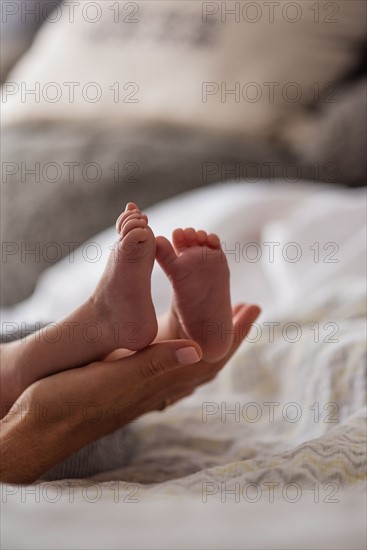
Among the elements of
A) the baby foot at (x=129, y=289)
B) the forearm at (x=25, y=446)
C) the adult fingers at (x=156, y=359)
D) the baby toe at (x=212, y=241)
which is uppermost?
the baby toe at (x=212, y=241)

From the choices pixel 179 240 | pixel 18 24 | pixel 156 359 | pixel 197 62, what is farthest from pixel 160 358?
pixel 18 24

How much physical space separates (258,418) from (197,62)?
84 cm

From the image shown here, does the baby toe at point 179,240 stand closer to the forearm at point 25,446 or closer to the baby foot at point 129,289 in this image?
the baby foot at point 129,289

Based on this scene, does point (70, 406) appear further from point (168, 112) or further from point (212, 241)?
point (168, 112)

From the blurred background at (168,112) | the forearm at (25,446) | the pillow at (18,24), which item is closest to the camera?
the forearm at (25,446)

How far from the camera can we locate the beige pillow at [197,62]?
130 cm

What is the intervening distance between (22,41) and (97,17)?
500mm

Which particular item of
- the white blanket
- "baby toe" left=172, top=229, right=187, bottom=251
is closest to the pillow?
the white blanket

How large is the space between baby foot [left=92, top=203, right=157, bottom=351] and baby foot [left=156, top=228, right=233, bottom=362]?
48mm

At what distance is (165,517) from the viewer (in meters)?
0.34

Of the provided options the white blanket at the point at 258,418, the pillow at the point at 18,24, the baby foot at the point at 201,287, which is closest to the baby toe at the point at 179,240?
the baby foot at the point at 201,287

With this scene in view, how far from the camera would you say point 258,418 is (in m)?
0.68

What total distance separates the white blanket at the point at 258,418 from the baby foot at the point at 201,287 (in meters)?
0.09

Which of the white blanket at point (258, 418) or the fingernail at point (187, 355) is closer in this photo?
the white blanket at point (258, 418)
